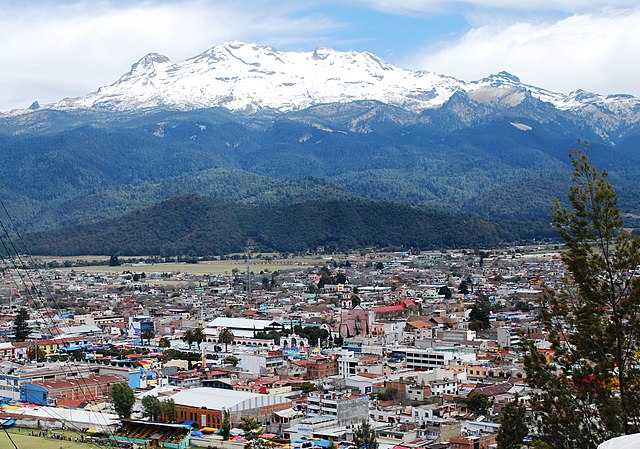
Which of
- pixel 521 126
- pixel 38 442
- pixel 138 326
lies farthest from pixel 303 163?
pixel 38 442

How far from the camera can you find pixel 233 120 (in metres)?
190

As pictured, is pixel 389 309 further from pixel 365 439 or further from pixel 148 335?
pixel 365 439

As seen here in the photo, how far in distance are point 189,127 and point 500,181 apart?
5638 cm

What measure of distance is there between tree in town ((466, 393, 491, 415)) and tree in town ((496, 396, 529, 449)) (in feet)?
40.2

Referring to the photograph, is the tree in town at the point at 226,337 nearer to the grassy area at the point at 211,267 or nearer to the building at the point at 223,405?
the building at the point at 223,405

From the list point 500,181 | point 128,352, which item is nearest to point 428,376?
point 128,352

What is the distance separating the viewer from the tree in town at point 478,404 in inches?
923

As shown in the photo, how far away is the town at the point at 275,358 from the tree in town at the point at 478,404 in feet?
0.12

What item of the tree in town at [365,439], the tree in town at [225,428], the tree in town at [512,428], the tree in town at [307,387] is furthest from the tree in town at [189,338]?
the tree in town at [512,428]

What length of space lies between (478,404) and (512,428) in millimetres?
12614

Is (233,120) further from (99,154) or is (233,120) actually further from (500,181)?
(500,181)

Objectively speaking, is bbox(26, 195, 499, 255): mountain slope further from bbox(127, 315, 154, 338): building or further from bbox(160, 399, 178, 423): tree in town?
bbox(160, 399, 178, 423): tree in town

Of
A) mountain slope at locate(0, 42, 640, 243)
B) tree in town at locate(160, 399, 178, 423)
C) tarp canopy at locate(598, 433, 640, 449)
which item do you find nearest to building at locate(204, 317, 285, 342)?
tree in town at locate(160, 399, 178, 423)

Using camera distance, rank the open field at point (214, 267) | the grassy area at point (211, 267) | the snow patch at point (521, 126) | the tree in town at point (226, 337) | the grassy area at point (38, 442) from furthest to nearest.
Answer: the snow patch at point (521, 126), the open field at point (214, 267), the grassy area at point (211, 267), the tree in town at point (226, 337), the grassy area at point (38, 442)
